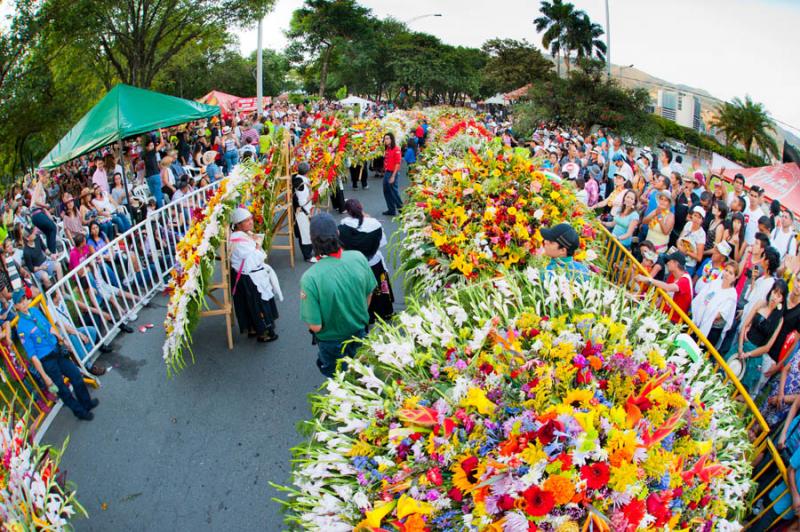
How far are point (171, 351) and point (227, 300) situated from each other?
2.70 feet

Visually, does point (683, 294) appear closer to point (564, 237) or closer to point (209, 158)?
point (564, 237)

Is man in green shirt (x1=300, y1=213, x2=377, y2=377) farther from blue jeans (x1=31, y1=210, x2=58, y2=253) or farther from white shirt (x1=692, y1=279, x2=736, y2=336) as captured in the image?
blue jeans (x1=31, y1=210, x2=58, y2=253)

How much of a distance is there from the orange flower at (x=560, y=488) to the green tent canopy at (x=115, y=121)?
32.6 ft

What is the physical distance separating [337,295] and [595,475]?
2592mm

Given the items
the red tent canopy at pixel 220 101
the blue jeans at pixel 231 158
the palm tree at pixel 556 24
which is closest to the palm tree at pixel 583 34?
the palm tree at pixel 556 24

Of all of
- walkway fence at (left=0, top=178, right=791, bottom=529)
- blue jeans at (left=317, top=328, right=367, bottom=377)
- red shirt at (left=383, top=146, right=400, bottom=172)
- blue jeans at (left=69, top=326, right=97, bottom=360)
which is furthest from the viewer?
red shirt at (left=383, top=146, right=400, bottom=172)

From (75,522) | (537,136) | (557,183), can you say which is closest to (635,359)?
(557,183)

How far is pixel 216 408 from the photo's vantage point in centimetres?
518

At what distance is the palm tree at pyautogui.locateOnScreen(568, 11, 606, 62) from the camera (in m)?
49.6

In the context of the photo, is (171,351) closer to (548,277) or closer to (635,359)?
(548,277)

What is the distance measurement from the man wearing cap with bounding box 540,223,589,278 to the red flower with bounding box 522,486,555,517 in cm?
223

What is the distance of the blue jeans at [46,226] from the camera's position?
865 cm

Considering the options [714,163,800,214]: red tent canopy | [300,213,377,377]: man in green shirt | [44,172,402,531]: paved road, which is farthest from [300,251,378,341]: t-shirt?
[714,163,800,214]: red tent canopy

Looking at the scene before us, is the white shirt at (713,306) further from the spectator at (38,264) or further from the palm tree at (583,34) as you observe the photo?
the palm tree at (583,34)
